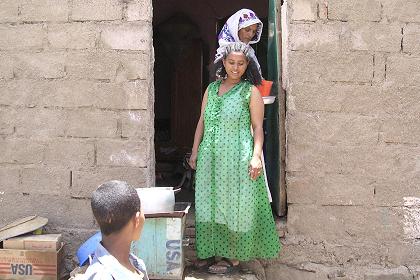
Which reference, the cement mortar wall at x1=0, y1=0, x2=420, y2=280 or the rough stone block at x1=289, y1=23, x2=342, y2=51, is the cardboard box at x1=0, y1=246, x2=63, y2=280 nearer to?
the cement mortar wall at x1=0, y1=0, x2=420, y2=280

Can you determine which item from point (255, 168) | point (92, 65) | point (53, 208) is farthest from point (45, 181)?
point (255, 168)

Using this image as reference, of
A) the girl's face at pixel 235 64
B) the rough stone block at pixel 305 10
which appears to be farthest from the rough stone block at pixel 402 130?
the girl's face at pixel 235 64

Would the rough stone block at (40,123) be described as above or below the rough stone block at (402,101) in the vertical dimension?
below

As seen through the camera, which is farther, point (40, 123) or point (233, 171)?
point (40, 123)

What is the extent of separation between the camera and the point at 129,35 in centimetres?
371

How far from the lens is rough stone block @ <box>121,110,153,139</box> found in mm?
3730

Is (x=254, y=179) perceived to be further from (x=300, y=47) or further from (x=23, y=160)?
(x=23, y=160)

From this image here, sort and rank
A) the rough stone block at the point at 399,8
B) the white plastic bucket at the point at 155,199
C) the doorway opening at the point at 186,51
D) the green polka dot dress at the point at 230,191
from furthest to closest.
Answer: the doorway opening at the point at 186,51 < the rough stone block at the point at 399,8 < the green polka dot dress at the point at 230,191 < the white plastic bucket at the point at 155,199

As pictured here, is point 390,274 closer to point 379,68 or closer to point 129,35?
point 379,68

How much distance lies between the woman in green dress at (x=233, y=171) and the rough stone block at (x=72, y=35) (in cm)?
97

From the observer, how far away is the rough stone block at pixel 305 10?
367 centimetres

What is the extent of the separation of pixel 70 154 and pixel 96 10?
42.6 inches

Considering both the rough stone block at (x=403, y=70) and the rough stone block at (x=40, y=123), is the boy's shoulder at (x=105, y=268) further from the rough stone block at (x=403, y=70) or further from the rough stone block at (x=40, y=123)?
the rough stone block at (x=403, y=70)

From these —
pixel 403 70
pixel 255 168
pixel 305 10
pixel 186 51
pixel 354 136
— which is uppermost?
pixel 186 51
